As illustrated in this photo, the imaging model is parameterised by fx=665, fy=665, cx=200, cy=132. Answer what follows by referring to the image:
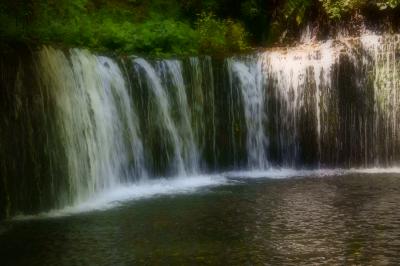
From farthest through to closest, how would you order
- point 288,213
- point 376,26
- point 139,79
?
point 376,26 → point 139,79 → point 288,213

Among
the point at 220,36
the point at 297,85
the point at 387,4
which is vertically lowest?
the point at 297,85

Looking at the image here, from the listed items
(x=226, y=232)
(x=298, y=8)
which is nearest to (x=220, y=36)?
(x=298, y=8)

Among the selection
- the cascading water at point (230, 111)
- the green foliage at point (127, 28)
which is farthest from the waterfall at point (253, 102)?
the green foliage at point (127, 28)

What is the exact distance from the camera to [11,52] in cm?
1119

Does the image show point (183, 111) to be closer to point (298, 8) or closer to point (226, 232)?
point (298, 8)

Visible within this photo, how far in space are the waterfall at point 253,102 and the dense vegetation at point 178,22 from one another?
3.82 feet

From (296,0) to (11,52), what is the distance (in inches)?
412

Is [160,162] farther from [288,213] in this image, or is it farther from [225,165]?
[288,213]

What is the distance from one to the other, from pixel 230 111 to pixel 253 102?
0.69 meters

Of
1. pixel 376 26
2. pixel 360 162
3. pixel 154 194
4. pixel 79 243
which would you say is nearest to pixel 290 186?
pixel 154 194

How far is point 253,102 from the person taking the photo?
17109mm

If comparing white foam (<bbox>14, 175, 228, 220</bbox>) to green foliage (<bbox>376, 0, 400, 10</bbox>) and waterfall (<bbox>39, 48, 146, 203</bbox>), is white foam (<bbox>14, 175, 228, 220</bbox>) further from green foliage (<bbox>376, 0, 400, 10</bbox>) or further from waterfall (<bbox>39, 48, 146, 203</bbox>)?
green foliage (<bbox>376, 0, 400, 10</bbox>)

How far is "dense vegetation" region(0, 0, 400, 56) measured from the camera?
15.1 metres

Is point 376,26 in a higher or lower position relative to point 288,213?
higher
